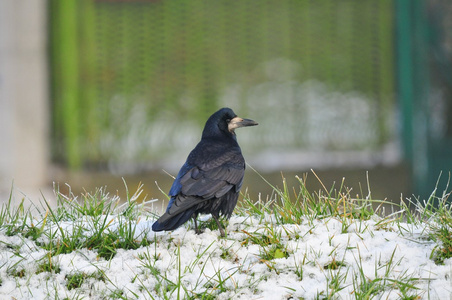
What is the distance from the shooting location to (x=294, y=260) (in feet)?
11.8

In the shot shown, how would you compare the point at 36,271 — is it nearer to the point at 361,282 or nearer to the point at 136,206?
the point at 136,206

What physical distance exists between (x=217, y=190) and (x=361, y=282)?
3.44ft

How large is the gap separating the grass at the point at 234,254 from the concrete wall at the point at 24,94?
14.2 feet

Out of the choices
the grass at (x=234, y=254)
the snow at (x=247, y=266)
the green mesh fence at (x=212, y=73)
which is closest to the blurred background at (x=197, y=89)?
the green mesh fence at (x=212, y=73)

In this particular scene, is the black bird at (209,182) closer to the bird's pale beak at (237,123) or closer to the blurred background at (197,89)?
the bird's pale beak at (237,123)

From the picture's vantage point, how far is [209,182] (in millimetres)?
3932

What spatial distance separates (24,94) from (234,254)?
5.59 meters

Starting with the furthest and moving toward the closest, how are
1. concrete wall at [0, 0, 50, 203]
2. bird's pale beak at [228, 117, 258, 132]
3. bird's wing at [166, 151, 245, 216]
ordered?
concrete wall at [0, 0, 50, 203] → bird's pale beak at [228, 117, 258, 132] → bird's wing at [166, 151, 245, 216]

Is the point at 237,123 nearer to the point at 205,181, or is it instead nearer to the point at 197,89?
the point at 205,181

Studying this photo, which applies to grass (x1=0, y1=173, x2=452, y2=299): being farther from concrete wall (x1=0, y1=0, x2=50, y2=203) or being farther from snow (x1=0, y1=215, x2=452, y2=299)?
→ concrete wall (x1=0, y1=0, x2=50, y2=203)

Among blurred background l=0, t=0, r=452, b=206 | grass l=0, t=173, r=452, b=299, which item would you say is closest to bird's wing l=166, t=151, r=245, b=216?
grass l=0, t=173, r=452, b=299

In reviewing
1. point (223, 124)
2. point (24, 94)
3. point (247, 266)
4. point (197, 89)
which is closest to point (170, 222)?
point (247, 266)

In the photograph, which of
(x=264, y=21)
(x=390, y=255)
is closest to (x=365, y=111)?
(x=264, y=21)

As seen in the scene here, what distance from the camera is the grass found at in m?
3.41
